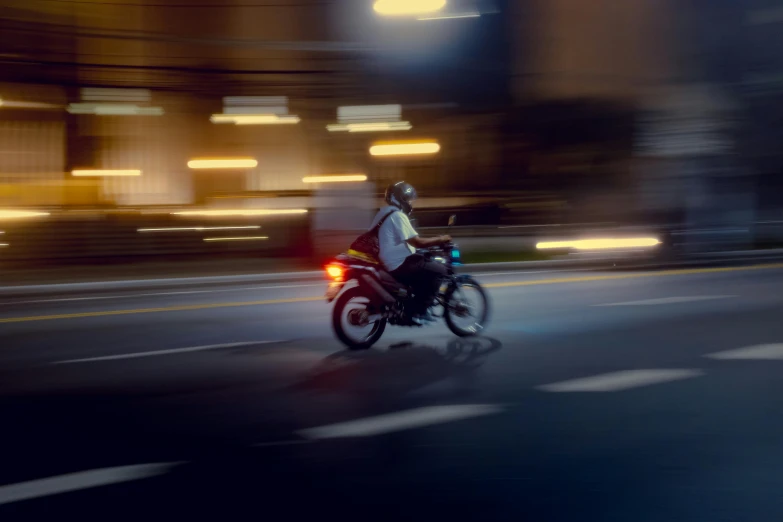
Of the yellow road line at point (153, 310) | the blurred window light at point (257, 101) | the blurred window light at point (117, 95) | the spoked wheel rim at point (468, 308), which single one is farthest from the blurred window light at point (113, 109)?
the spoked wheel rim at point (468, 308)

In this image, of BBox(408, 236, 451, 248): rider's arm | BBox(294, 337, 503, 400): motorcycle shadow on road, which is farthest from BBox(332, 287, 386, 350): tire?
BBox(408, 236, 451, 248): rider's arm

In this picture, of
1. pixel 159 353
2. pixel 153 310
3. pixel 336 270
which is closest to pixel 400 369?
pixel 336 270

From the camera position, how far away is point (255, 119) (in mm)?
30453

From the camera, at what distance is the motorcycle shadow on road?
7508mm

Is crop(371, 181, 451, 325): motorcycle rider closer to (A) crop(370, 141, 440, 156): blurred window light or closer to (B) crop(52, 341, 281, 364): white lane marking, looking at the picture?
(B) crop(52, 341, 281, 364): white lane marking

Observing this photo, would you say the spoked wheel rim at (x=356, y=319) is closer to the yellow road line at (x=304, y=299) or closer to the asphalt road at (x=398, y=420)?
the asphalt road at (x=398, y=420)

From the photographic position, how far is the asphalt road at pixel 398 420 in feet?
15.7

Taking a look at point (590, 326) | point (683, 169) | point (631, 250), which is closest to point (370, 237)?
point (590, 326)

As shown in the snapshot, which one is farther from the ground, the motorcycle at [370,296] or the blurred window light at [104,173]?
the blurred window light at [104,173]

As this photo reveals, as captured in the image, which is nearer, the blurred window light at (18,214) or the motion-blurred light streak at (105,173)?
the blurred window light at (18,214)

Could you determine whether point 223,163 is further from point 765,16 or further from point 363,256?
point 363,256

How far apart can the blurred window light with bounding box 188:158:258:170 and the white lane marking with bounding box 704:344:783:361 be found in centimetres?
2255

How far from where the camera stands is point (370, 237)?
941cm

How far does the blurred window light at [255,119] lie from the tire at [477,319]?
2001cm
